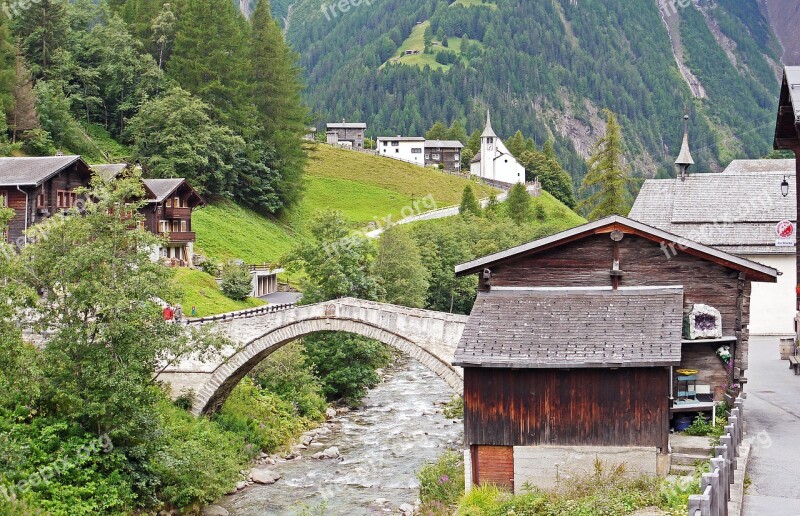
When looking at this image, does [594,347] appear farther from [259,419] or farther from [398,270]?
[398,270]

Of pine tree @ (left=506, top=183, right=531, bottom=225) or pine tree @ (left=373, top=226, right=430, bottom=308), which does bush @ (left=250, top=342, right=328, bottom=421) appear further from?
pine tree @ (left=506, top=183, right=531, bottom=225)

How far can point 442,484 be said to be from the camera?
2647 centimetres

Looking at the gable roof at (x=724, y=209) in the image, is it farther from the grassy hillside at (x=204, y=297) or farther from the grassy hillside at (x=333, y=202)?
the grassy hillside at (x=333, y=202)

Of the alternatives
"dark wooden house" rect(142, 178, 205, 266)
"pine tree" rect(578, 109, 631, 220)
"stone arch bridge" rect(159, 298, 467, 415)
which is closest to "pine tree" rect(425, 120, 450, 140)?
"dark wooden house" rect(142, 178, 205, 266)

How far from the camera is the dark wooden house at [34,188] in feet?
150

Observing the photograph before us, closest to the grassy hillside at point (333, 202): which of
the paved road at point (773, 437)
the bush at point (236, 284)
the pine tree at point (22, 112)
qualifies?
the bush at point (236, 284)

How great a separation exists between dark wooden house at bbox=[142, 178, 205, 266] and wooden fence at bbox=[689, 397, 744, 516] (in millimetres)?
40061

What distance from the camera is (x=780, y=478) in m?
16.5

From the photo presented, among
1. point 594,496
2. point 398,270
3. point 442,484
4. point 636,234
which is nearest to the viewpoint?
point 594,496

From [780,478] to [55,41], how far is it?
70076 millimetres

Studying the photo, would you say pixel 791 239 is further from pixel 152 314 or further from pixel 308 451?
pixel 152 314

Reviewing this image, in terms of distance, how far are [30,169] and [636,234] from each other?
110 ft

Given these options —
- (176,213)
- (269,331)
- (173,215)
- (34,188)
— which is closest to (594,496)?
(269,331)

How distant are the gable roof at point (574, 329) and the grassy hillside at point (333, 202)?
1456 inches
